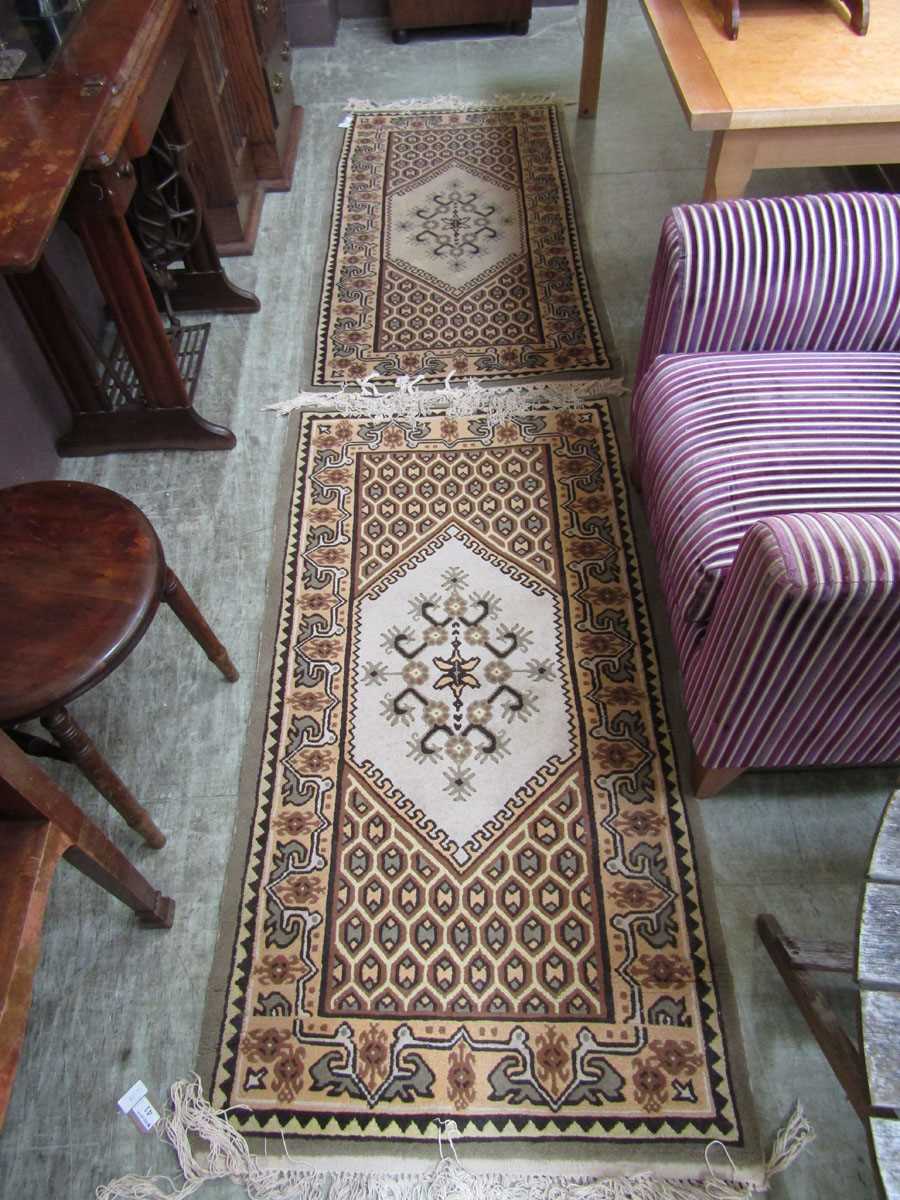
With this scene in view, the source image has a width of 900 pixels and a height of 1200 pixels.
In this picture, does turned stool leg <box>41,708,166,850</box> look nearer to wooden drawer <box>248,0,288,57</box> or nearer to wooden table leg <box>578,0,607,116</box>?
wooden drawer <box>248,0,288,57</box>

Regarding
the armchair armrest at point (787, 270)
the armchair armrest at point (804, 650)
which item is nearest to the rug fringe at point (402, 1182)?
the armchair armrest at point (804, 650)

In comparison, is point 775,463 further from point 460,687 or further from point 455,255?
point 455,255

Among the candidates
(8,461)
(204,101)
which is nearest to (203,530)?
(8,461)

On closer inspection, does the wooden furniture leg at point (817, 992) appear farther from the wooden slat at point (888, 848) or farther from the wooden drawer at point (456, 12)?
the wooden drawer at point (456, 12)

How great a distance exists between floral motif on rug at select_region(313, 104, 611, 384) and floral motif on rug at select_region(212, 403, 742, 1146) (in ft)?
1.46

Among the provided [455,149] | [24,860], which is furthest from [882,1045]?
[455,149]

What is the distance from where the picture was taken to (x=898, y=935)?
93cm

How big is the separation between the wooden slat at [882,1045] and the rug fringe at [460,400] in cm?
157

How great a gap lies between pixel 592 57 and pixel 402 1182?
332cm

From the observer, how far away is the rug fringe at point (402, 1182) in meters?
1.14

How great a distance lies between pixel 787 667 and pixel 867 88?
139 cm

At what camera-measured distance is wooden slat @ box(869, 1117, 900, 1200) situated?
781mm

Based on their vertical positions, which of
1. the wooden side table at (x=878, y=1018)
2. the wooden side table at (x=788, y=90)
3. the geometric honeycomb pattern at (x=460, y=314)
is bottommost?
the geometric honeycomb pattern at (x=460, y=314)

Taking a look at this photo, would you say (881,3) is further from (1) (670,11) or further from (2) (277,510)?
(2) (277,510)
